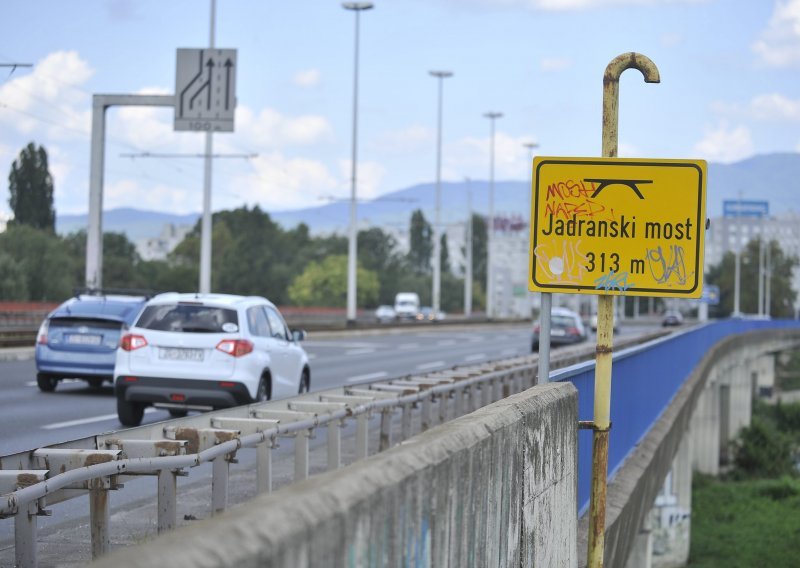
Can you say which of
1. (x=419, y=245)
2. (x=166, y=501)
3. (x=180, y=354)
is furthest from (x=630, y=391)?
(x=419, y=245)

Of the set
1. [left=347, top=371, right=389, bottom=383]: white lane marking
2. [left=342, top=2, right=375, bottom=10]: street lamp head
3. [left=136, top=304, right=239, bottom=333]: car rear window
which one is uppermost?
[left=342, top=2, right=375, bottom=10]: street lamp head

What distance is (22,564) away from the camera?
20.4ft

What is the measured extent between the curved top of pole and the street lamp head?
188ft

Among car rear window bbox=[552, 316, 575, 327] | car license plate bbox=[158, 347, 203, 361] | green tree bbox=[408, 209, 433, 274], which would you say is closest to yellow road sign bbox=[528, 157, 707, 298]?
car license plate bbox=[158, 347, 203, 361]

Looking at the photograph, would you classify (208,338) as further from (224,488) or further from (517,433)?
(517,433)

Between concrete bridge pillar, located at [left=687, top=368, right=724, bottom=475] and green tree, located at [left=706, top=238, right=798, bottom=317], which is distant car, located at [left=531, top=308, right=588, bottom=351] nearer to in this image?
concrete bridge pillar, located at [left=687, top=368, right=724, bottom=475]

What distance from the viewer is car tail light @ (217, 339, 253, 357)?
1617 cm

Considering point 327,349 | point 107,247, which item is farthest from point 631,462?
point 107,247

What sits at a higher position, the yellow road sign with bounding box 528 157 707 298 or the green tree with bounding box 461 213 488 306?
the green tree with bounding box 461 213 488 306

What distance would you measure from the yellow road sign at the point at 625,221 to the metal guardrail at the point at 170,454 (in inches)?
82.8

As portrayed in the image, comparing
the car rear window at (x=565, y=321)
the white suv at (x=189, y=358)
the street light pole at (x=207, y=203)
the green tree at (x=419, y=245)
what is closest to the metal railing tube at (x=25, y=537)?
the white suv at (x=189, y=358)

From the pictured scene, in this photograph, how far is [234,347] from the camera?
16.2m

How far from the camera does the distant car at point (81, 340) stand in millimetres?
20234

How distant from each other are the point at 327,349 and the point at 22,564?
36.0 metres
